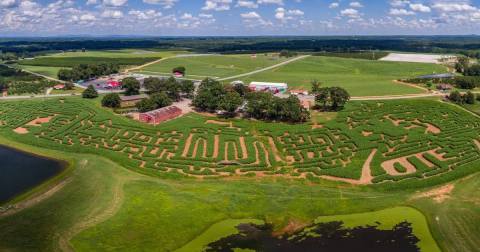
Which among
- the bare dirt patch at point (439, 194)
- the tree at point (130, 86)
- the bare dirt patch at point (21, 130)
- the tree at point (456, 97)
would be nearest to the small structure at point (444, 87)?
the tree at point (456, 97)

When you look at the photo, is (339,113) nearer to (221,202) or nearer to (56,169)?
(221,202)

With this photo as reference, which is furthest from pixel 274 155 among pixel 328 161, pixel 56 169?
pixel 56 169

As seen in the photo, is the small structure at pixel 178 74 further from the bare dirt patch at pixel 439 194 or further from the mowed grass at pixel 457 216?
the bare dirt patch at pixel 439 194

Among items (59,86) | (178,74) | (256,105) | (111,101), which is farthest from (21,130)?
(178,74)

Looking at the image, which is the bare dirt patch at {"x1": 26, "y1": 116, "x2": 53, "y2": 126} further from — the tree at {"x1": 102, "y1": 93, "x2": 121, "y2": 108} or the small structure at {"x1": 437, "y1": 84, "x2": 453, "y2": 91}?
the small structure at {"x1": 437, "y1": 84, "x2": 453, "y2": 91}

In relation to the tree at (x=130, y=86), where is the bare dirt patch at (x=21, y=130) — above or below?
below

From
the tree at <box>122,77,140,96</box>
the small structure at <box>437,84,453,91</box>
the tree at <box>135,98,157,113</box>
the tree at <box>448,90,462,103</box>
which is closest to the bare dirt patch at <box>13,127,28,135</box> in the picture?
the tree at <box>135,98,157,113</box>

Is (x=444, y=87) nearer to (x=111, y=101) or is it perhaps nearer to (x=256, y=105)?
(x=256, y=105)
